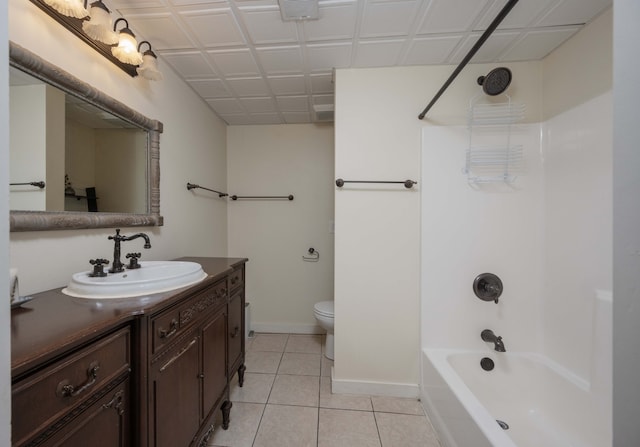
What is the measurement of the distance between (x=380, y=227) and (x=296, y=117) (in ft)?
5.02

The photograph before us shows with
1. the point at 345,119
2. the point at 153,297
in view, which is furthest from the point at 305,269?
the point at 153,297

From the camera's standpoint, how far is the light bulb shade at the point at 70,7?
0.87 meters

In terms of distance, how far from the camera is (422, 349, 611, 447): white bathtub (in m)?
1.06

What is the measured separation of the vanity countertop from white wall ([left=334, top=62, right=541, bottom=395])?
113cm

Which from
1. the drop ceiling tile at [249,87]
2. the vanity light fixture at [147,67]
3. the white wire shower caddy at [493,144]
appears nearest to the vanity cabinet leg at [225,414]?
the vanity light fixture at [147,67]

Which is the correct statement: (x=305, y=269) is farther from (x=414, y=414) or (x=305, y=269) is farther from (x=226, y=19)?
(x=226, y=19)

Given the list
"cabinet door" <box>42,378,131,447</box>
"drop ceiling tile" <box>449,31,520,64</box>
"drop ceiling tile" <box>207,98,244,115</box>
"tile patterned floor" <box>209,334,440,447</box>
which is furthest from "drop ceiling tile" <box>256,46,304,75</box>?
"tile patterned floor" <box>209,334,440,447</box>

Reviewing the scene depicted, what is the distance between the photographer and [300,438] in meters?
1.28

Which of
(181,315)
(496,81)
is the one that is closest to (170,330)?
(181,315)

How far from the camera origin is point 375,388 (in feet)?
5.35

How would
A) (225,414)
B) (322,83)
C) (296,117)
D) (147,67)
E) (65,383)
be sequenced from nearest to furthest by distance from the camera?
1. (65,383)
2. (147,67)
3. (225,414)
4. (322,83)
5. (296,117)

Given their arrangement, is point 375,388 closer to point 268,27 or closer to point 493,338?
point 493,338

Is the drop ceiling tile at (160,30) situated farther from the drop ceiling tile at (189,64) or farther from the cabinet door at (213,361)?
the cabinet door at (213,361)

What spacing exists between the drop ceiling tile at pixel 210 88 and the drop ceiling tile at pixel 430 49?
4.64 ft
